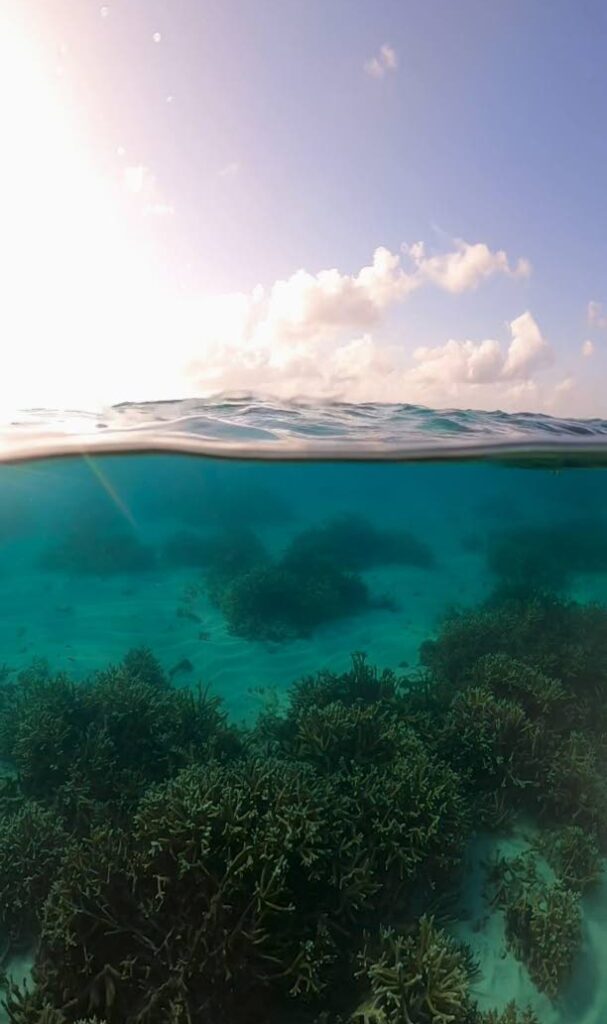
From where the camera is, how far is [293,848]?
4426mm

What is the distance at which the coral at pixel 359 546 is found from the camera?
62.7 ft

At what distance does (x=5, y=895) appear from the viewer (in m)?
5.12

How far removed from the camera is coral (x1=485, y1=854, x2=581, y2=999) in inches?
187

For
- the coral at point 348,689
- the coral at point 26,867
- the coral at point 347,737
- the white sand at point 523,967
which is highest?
the coral at point 347,737

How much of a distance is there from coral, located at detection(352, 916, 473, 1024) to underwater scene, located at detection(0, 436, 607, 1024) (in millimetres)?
21

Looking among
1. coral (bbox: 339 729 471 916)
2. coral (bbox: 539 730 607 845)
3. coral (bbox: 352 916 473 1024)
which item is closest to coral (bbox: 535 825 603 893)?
coral (bbox: 539 730 607 845)

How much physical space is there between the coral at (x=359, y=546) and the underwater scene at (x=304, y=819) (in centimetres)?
493

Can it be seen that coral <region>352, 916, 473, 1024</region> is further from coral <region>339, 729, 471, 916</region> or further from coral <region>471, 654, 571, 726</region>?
coral <region>471, 654, 571, 726</region>

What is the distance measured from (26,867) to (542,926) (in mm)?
5115

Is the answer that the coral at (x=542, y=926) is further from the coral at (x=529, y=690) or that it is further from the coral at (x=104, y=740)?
the coral at (x=104, y=740)

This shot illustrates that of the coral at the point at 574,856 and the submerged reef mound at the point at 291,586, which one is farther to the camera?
the submerged reef mound at the point at 291,586

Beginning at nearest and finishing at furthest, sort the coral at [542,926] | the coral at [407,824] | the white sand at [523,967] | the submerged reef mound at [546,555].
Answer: the white sand at [523,967] < the coral at [542,926] < the coral at [407,824] < the submerged reef mound at [546,555]

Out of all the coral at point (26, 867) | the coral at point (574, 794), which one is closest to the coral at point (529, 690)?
the coral at point (574, 794)

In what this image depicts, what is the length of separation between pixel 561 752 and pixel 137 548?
51.7 feet
